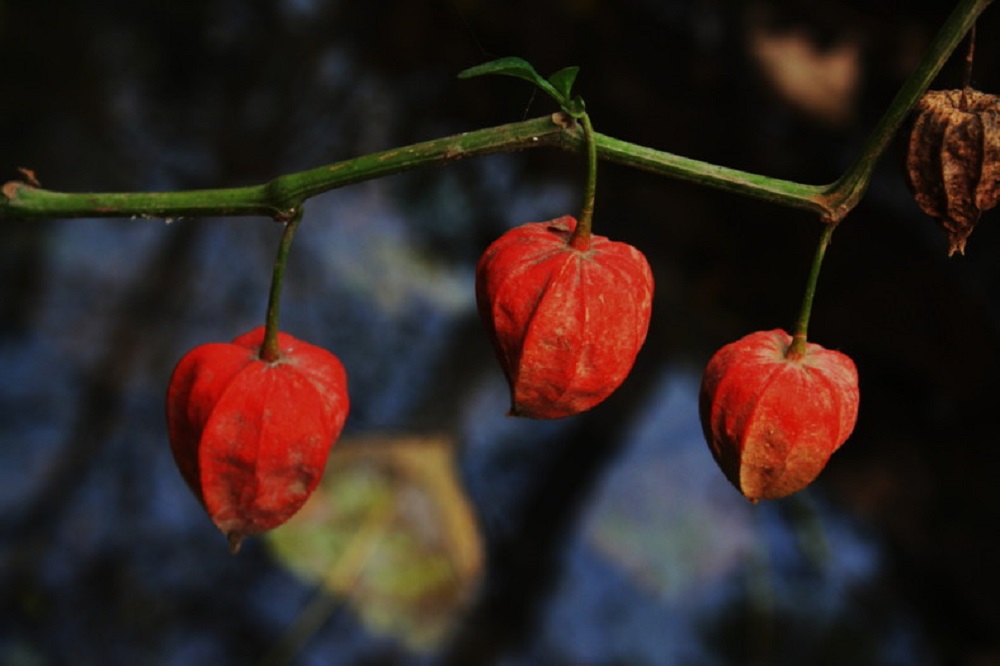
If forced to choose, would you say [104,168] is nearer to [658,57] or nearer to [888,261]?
[658,57]

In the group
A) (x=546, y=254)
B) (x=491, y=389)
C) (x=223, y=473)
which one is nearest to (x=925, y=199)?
(x=546, y=254)

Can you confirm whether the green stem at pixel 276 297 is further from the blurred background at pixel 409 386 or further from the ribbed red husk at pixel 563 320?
the blurred background at pixel 409 386

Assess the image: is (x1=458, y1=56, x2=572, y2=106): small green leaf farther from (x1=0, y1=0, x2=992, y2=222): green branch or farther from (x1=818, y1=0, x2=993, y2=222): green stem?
(x1=818, y1=0, x2=993, y2=222): green stem

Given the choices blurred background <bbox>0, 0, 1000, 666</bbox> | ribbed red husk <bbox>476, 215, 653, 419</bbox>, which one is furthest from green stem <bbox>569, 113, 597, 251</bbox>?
blurred background <bbox>0, 0, 1000, 666</bbox>

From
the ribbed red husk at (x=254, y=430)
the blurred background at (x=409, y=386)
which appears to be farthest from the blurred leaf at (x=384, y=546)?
the ribbed red husk at (x=254, y=430)

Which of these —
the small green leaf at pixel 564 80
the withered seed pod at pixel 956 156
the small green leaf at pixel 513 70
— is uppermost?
the small green leaf at pixel 513 70

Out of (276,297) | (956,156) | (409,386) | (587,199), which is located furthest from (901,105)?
(409,386)

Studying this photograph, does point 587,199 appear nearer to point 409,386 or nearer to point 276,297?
point 276,297
